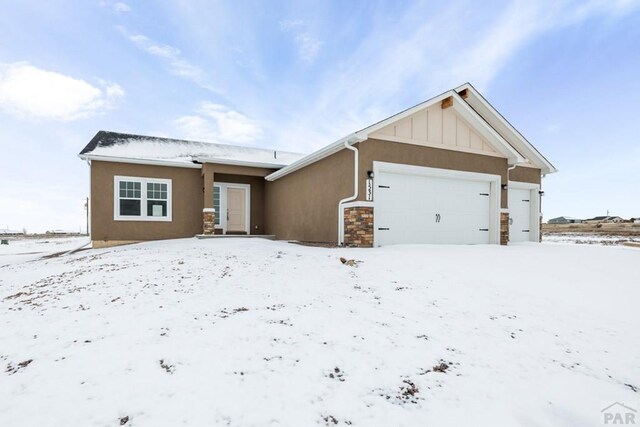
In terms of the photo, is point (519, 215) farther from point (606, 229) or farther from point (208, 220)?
point (606, 229)

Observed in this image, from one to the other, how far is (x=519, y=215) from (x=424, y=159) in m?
6.59

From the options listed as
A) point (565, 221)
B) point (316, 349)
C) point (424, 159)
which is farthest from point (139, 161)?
point (565, 221)

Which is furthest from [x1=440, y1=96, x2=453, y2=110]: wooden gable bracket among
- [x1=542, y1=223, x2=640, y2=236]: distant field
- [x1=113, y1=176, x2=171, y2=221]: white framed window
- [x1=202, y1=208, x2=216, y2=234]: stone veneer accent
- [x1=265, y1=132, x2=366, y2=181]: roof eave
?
[x1=542, y1=223, x2=640, y2=236]: distant field

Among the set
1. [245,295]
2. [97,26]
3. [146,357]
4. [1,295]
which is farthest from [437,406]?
[97,26]

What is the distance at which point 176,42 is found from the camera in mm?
12148

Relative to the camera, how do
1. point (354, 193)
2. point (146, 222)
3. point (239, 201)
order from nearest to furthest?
point (354, 193), point (146, 222), point (239, 201)

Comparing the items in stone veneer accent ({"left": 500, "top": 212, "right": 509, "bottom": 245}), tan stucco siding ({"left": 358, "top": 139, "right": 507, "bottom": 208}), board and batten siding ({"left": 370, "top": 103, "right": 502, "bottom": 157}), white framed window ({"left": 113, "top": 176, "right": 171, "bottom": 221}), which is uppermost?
board and batten siding ({"left": 370, "top": 103, "right": 502, "bottom": 157})

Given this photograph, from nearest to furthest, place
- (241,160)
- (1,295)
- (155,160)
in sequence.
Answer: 1. (1,295)
2. (155,160)
3. (241,160)

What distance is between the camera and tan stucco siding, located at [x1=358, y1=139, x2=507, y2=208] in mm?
8164

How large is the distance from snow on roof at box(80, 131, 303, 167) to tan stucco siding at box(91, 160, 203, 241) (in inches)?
Result: 19.3

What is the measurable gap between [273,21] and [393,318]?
12368mm

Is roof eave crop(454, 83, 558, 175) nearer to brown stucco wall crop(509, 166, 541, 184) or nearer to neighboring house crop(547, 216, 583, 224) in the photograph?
brown stucco wall crop(509, 166, 541, 184)

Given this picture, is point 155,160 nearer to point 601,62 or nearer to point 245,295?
point 245,295

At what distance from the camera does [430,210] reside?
907cm
